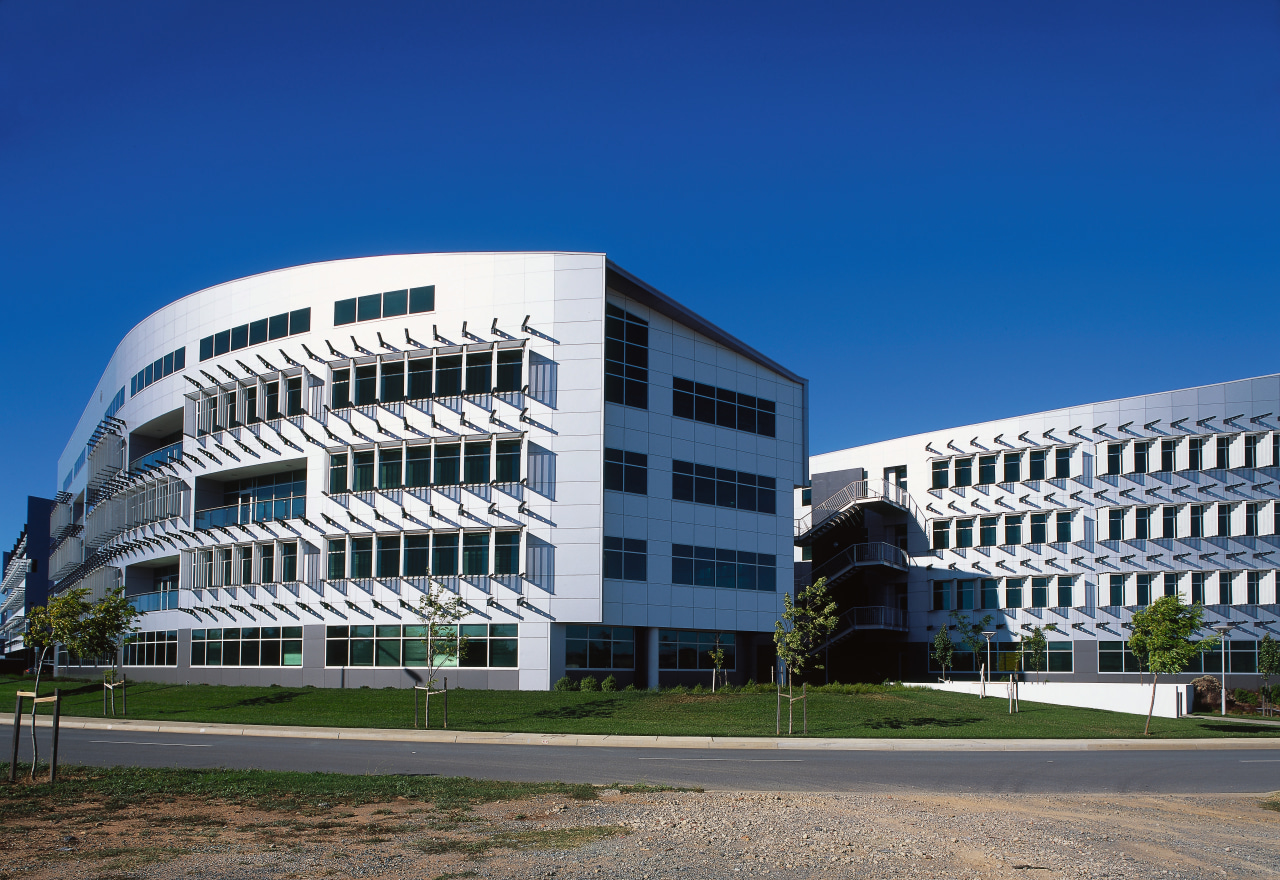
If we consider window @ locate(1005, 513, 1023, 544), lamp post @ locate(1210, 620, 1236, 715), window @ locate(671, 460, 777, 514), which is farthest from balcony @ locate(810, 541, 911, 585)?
lamp post @ locate(1210, 620, 1236, 715)

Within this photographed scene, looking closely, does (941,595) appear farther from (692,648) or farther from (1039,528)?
(692,648)

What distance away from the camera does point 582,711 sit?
34281 mm

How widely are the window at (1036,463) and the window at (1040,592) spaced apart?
5.90m

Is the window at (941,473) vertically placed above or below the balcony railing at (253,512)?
above

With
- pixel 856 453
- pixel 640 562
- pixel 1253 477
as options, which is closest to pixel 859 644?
pixel 856 453

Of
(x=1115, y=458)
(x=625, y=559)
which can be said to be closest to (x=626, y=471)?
(x=625, y=559)

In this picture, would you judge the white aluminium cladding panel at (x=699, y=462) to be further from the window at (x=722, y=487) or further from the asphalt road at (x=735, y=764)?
the asphalt road at (x=735, y=764)

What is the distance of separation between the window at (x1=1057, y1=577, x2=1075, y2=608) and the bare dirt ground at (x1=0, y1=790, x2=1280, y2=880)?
49.8 meters

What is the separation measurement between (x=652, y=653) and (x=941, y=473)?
2980 cm

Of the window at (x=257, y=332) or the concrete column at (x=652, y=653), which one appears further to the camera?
the window at (x=257, y=332)

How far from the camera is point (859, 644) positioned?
6688cm

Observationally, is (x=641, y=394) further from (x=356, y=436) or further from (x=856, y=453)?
(x=856, y=453)

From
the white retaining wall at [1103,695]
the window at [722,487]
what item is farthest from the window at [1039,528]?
the window at [722,487]

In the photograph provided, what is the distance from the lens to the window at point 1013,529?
207 feet
